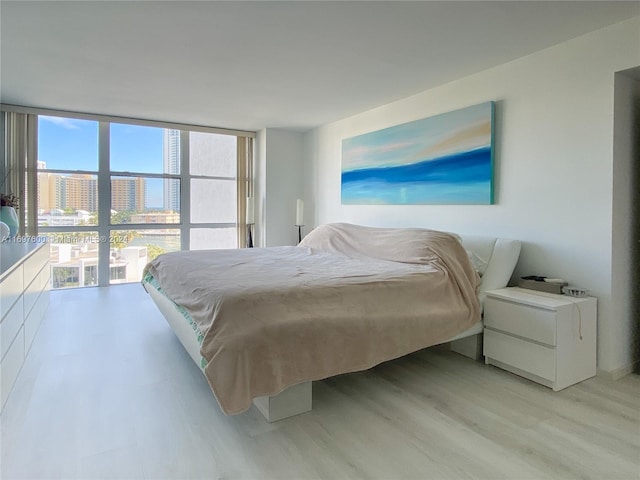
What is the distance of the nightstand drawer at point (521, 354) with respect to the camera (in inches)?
92.4

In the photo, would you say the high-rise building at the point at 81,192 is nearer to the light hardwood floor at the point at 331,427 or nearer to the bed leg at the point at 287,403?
the light hardwood floor at the point at 331,427

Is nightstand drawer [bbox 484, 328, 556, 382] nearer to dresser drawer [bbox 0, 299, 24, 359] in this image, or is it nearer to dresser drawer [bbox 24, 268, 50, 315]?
dresser drawer [bbox 0, 299, 24, 359]

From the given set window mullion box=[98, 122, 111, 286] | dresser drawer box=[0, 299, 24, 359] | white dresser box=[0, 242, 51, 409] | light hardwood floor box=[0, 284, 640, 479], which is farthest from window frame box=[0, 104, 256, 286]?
dresser drawer box=[0, 299, 24, 359]

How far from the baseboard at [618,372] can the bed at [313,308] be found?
79 centimetres

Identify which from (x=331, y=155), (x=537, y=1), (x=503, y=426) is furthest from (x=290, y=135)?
(x=503, y=426)

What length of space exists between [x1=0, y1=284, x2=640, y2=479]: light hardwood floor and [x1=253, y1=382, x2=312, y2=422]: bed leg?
0.14ft

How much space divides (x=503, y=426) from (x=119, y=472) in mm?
1759

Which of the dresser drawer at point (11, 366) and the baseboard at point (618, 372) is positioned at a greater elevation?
the dresser drawer at point (11, 366)

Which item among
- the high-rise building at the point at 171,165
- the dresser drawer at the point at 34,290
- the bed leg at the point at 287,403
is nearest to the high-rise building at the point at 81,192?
the high-rise building at the point at 171,165

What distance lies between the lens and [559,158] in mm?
2779

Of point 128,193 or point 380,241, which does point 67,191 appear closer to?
point 128,193

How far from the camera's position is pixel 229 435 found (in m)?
1.83

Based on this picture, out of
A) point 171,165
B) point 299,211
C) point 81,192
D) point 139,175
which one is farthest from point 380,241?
point 81,192

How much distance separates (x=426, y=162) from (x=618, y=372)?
2239mm
